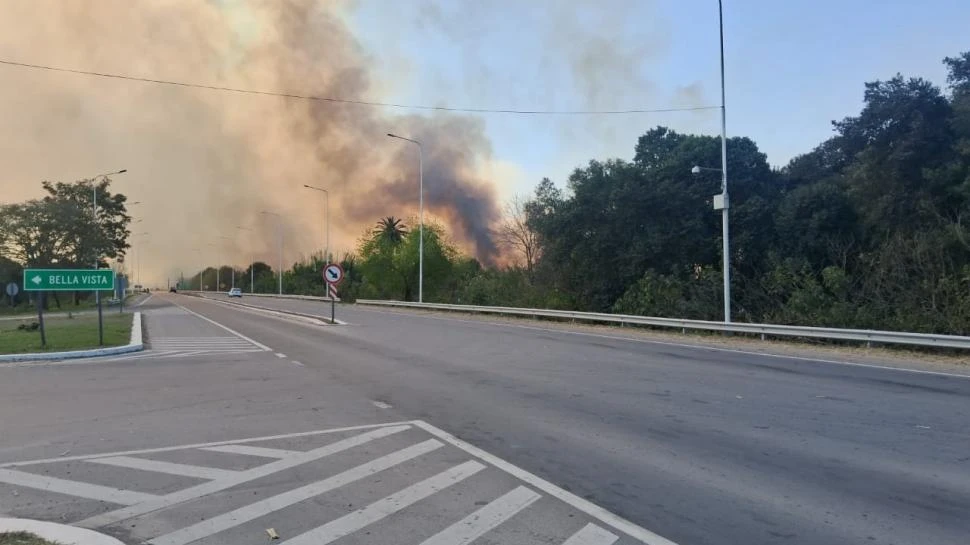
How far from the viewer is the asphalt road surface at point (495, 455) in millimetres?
5297

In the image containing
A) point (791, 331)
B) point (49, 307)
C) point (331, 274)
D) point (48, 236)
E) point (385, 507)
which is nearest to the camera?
point (385, 507)

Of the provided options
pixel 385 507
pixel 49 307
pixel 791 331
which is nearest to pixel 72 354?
pixel 385 507

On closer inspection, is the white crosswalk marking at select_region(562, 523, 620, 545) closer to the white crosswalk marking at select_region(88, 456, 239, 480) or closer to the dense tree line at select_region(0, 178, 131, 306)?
the white crosswalk marking at select_region(88, 456, 239, 480)

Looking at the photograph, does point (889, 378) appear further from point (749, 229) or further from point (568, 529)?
point (749, 229)

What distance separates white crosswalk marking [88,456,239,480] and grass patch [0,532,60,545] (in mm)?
1787

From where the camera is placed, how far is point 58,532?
16.4 feet

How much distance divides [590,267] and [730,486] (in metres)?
29.7

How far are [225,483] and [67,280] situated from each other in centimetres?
1798

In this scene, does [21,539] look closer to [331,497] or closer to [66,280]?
[331,497]

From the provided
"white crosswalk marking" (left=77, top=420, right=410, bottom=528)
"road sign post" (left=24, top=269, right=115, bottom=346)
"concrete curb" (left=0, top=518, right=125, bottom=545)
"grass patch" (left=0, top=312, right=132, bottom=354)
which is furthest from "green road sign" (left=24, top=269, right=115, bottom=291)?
"concrete curb" (left=0, top=518, right=125, bottom=545)

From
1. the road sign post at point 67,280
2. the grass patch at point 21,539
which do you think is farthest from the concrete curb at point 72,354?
the grass patch at point 21,539

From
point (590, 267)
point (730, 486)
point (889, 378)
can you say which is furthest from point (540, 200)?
point (730, 486)

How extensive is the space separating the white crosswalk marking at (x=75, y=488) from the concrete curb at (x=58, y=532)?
70 cm

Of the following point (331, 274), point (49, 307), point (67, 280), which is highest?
point (331, 274)
